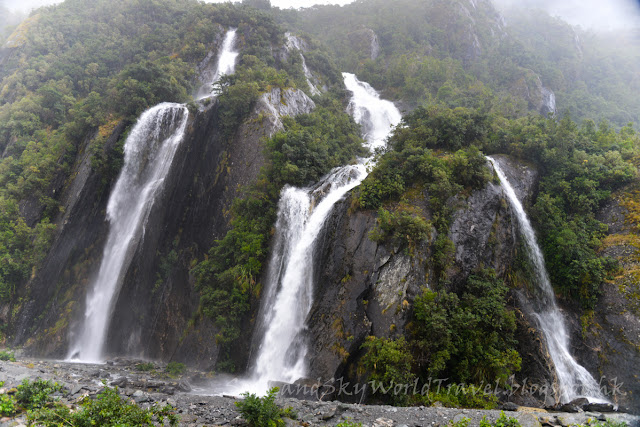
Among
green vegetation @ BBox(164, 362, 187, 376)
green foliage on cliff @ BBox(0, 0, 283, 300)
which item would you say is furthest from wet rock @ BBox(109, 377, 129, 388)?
green foliage on cliff @ BBox(0, 0, 283, 300)

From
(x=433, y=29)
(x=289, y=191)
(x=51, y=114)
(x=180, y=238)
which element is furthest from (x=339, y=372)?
(x=433, y=29)

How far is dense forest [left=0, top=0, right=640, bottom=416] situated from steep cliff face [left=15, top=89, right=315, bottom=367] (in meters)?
0.38

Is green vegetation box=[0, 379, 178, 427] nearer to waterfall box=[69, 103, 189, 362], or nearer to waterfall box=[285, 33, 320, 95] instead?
waterfall box=[69, 103, 189, 362]

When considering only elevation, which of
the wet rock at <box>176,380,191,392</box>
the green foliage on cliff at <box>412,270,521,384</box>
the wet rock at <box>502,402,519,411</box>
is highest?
the green foliage on cliff at <box>412,270,521,384</box>

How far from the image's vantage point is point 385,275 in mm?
11953

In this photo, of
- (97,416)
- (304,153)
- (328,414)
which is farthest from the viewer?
(304,153)

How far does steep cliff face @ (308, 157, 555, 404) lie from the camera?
11.2 meters

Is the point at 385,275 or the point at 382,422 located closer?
the point at 382,422

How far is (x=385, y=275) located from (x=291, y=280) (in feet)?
14.5

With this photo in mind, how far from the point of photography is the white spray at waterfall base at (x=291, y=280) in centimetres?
1259

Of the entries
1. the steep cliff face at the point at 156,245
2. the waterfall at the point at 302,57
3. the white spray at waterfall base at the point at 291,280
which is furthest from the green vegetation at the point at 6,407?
the waterfall at the point at 302,57

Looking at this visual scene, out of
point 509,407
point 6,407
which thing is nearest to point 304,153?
point 509,407

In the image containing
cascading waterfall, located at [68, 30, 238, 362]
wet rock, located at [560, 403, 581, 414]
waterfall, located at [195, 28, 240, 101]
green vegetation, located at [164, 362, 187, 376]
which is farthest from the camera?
waterfall, located at [195, 28, 240, 101]

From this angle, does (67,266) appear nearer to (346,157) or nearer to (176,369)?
(176,369)
